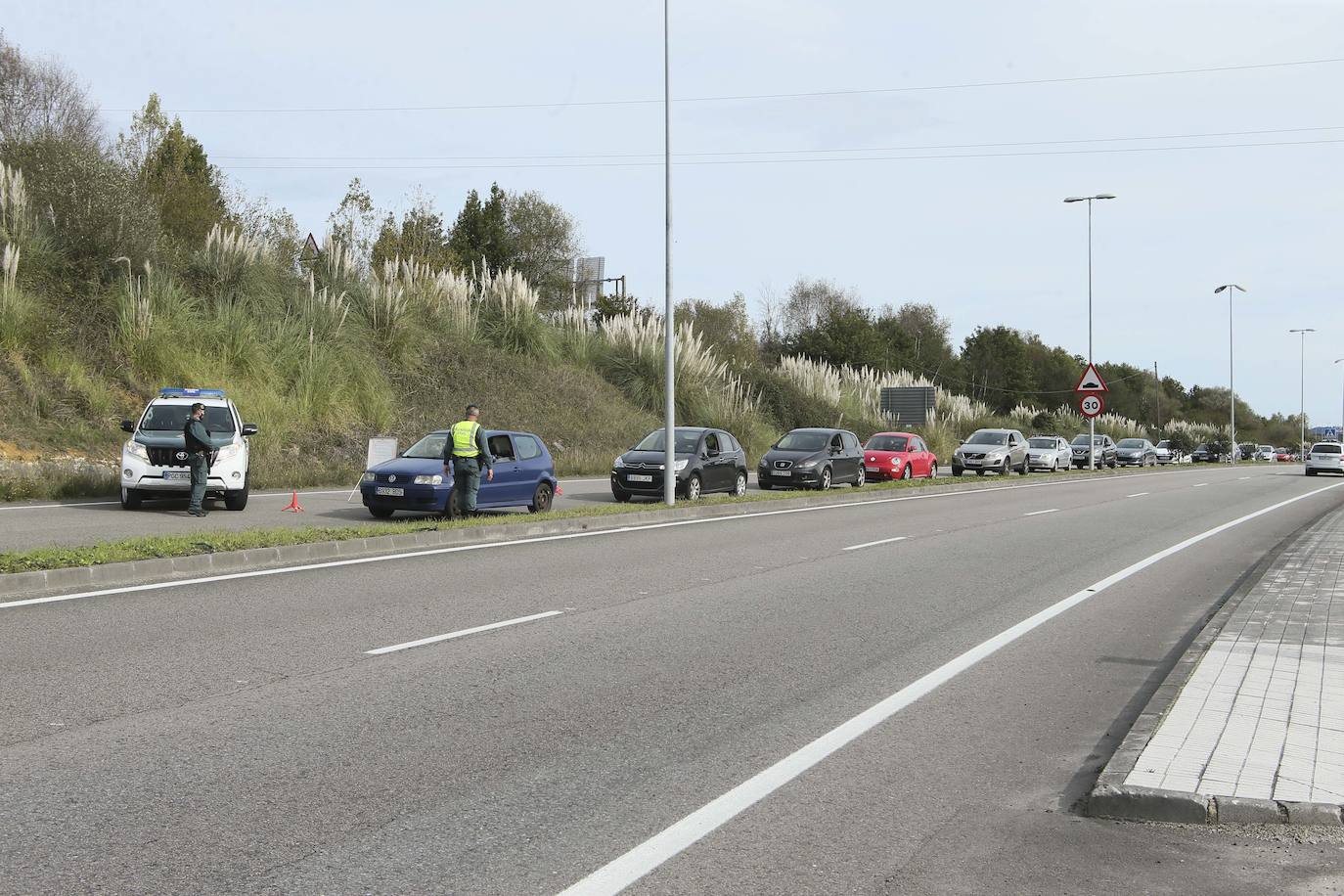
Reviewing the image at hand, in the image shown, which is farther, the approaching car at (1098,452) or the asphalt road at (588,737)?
Result: the approaching car at (1098,452)

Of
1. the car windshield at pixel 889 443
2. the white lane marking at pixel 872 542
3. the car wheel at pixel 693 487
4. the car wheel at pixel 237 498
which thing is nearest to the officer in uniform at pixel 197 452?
the car wheel at pixel 237 498

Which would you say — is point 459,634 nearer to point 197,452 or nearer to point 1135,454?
point 197,452

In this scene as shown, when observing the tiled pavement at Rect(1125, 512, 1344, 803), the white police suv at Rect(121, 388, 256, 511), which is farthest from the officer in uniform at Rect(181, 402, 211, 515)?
the tiled pavement at Rect(1125, 512, 1344, 803)

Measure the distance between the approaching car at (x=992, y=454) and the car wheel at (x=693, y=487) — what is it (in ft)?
61.2

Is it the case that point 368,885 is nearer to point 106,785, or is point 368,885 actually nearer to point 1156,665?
point 106,785

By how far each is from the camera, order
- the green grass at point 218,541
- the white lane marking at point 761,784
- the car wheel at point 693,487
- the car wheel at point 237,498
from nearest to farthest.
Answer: the white lane marking at point 761,784
the green grass at point 218,541
the car wheel at point 237,498
the car wheel at point 693,487

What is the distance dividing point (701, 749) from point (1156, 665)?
13.2 ft

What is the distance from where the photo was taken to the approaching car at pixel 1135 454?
61.8 metres

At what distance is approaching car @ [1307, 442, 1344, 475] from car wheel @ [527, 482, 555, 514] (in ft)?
147

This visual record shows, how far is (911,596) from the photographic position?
11.4 meters

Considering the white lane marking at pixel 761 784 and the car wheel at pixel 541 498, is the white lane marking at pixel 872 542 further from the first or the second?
the car wheel at pixel 541 498

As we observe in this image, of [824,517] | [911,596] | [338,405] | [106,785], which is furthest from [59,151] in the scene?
[106,785]

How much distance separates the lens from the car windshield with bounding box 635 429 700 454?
82.3 feet

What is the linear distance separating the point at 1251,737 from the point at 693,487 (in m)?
18.8
